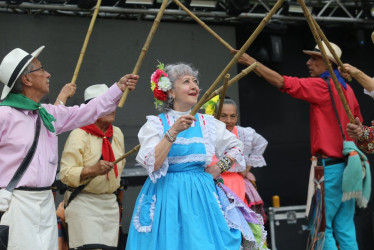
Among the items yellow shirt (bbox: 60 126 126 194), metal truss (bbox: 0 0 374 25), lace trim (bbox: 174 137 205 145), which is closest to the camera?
lace trim (bbox: 174 137 205 145)

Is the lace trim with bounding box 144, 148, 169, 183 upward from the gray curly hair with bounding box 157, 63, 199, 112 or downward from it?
downward

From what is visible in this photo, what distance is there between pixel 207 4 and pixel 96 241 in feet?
9.69

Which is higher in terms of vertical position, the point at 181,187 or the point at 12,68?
the point at 12,68

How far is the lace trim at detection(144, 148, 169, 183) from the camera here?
130 inches

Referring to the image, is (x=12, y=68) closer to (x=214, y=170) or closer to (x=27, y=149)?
(x=27, y=149)

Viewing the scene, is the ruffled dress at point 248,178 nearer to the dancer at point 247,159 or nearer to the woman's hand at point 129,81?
the dancer at point 247,159

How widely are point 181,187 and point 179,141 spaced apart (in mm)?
259

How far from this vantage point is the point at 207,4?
6445 millimetres

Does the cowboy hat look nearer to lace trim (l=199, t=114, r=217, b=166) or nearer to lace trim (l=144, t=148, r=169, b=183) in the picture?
lace trim (l=144, t=148, r=169, b=183)

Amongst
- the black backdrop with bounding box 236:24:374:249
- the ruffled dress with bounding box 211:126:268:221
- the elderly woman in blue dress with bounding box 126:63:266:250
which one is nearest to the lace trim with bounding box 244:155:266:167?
the ruffled dress with bounding box 211:126:268:221

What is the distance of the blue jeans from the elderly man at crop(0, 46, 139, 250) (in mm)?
2016

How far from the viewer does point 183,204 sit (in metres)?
3.37

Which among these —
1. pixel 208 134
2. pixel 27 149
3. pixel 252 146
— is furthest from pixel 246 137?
pixel 27 149

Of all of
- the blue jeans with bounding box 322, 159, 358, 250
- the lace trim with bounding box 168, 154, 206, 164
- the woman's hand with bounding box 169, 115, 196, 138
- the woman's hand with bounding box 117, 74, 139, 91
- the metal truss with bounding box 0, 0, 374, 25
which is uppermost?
the metal truss with bounding box 0, 0, 374, 25
